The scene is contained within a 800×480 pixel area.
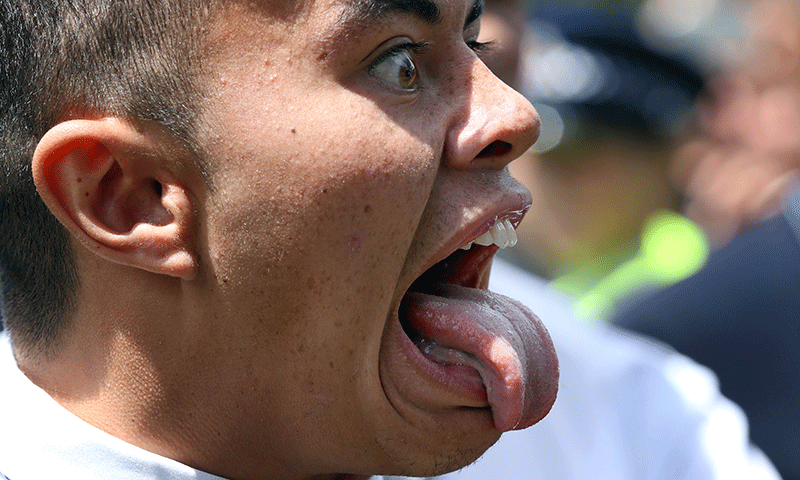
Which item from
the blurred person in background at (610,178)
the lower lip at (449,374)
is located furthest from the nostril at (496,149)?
the blurred person in background at (610,178)

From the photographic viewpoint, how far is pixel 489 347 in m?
1.79

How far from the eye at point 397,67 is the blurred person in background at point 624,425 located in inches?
29.9

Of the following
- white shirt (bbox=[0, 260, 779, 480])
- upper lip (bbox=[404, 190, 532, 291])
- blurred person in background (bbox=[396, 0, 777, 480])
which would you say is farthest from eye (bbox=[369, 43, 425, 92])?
white shirt (bbox=[0, 260, 779, 480])

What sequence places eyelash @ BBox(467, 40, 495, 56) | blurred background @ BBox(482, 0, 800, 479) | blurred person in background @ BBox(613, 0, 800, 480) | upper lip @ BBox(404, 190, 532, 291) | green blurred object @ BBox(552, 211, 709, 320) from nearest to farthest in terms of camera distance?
upper lip @ BBox(404, 190, 532, 291), eyelash @ BBox(467, 40, 495, 56), blurred person in background @ BBox(613, 0, 800, 480), blurred background @ BBox(482, 0, 800, 479), green blurred object @ BBox(552, 211, 709, 320)

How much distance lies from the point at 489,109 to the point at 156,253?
0.74 meters

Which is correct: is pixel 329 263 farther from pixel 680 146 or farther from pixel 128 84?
pixel 680 146

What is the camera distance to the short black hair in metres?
1.71

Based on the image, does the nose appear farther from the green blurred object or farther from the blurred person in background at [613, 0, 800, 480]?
the green blurred object

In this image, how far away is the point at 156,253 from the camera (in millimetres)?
1754

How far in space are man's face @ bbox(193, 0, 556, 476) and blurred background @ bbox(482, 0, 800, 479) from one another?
188 centimetres

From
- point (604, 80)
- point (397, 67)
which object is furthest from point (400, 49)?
point (604, 80)

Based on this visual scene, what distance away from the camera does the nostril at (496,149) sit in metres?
1.86

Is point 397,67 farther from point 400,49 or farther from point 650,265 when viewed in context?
point 650,265

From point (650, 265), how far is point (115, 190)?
363 centimetres
